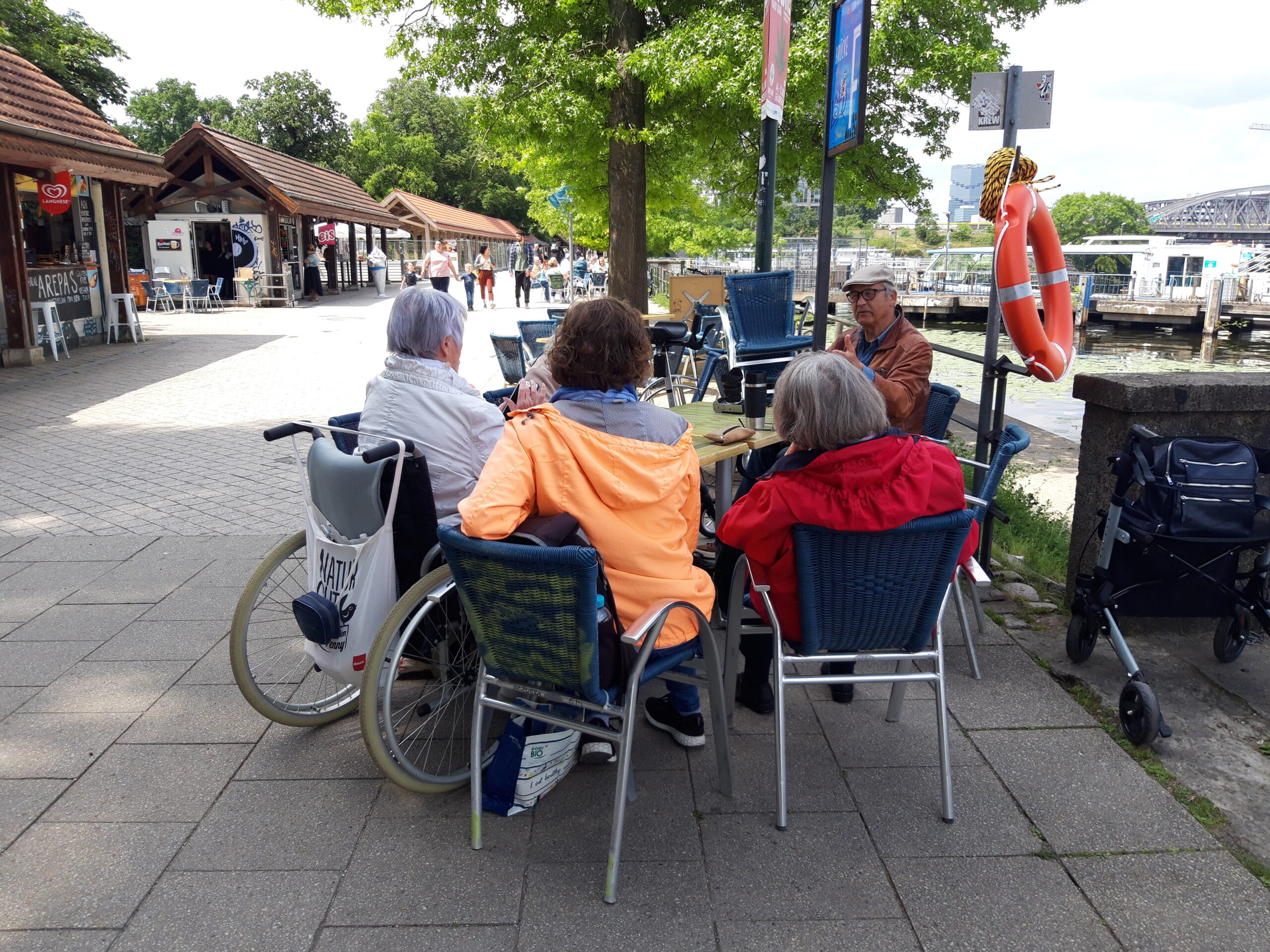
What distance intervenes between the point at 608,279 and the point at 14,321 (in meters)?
7.69

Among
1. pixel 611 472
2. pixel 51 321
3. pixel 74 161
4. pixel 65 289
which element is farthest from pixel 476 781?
pixel 65 289

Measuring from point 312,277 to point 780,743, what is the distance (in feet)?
88.2

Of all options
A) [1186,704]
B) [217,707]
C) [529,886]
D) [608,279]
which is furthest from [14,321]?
[1186,704]

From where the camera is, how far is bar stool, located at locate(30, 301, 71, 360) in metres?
12.6

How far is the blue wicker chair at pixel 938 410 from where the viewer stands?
438cm

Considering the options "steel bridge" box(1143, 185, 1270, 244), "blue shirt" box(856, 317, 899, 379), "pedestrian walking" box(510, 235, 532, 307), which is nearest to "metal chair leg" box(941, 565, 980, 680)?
"blue shirt" box(856, 317, 899, 379)

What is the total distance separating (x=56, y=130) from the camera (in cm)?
1215

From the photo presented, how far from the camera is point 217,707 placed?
3354 mm

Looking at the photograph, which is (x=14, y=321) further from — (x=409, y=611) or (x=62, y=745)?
(x=409, y=611)

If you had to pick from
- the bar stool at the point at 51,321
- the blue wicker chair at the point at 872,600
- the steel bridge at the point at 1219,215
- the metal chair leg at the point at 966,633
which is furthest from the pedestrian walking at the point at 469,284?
the steel bridge at the point at 1219,215

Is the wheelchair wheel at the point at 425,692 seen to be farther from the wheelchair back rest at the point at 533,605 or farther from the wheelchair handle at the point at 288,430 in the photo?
the wheelchair handle at the point at 288,430

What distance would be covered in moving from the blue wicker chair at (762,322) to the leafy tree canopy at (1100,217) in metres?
141

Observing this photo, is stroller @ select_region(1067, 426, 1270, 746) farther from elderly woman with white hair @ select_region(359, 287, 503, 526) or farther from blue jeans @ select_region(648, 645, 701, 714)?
elderly woman with white hair @ select_region(359, 287, 503, 526)

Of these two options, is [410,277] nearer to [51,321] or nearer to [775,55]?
[51,321]
